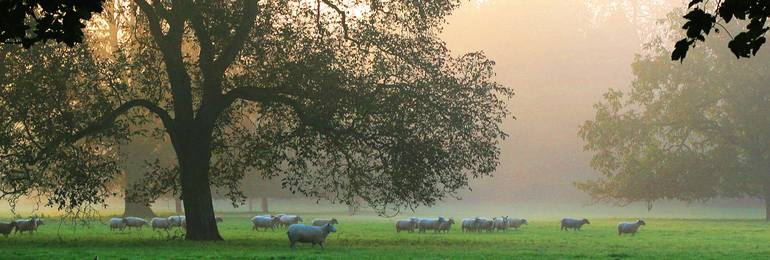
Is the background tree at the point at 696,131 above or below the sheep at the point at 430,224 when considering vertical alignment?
above

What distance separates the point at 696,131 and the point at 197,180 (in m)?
42.6

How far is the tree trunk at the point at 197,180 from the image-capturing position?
35719 mm

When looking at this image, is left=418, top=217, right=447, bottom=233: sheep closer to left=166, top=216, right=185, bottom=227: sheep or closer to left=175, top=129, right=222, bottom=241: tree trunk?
left=166, top=216, right=185, bottom=227: sheep

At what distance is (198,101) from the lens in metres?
40.2

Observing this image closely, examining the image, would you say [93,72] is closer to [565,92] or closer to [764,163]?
[764,163]

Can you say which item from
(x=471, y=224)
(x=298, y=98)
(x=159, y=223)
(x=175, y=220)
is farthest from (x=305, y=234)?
(x=175, y=220)

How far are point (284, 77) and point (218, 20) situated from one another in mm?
2684

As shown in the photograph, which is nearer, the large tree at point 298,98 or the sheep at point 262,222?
the large tree at point 298,98

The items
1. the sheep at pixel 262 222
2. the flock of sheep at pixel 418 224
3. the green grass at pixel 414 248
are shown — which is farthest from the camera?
the sheep at pixel 262 222

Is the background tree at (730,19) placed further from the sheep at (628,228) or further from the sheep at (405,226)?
the sheep at (405,226)

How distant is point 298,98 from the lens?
113 feet

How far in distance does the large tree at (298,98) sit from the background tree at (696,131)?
34831 millimetres

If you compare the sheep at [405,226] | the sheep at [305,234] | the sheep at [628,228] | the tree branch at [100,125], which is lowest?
the sheep at [305,234]

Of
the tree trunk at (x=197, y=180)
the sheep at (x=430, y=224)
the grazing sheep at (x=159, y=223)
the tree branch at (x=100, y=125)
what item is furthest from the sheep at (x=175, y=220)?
the tree branch at (x=100, y=125)
